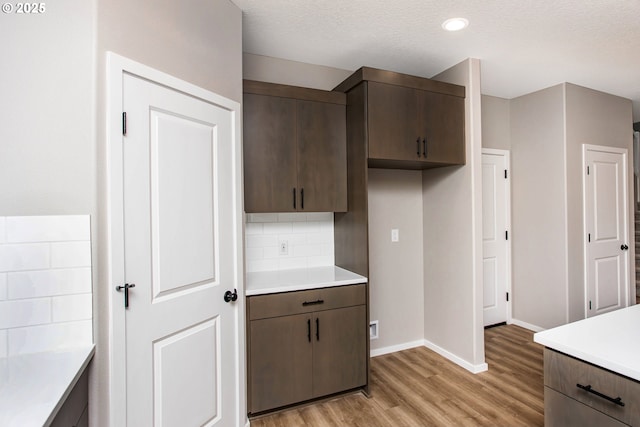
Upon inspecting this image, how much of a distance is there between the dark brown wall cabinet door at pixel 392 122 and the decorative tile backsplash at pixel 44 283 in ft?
6.19

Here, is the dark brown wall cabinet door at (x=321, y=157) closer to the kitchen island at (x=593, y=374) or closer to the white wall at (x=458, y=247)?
the white wall at (x=458, y=247)

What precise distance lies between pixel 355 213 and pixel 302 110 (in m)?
0.88

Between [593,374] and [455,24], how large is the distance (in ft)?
7.10

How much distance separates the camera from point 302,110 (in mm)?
2463

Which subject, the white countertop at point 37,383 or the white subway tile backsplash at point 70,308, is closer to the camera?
the white countertop at point 37,383

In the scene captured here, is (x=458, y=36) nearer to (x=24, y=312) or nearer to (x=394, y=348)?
(x=394, y=348)

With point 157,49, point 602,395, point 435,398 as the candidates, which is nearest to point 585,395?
point 602,395

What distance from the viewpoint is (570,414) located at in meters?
1.28

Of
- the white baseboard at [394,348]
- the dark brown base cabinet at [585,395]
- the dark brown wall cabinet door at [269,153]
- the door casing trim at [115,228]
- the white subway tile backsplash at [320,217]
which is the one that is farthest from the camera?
the white baseboard at [394,348]

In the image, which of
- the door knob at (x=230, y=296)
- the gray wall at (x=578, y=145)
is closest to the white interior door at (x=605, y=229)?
the gray wall at (x=578, y=145)

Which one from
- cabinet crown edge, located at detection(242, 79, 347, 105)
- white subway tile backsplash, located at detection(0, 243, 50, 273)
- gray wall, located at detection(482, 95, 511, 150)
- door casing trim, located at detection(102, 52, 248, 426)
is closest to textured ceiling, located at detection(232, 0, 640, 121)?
cabinet crown edge, located at detection(242, 79, 347, 105)

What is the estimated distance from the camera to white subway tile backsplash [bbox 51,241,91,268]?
1.28 meters

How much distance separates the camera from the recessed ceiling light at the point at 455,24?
2215 mm

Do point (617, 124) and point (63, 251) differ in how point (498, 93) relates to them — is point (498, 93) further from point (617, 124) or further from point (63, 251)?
point (63, 251)
